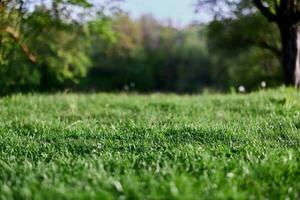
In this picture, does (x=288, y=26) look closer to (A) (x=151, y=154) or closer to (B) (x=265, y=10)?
(B) (x=265, y=10)

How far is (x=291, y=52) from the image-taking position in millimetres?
16281

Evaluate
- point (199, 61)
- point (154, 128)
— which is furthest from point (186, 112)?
point (199, 61)

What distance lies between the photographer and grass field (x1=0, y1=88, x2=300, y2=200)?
4.27 metres

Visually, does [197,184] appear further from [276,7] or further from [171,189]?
[276,7]

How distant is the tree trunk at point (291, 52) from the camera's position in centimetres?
1583

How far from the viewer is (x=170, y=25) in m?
58.6

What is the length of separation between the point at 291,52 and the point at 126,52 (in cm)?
3774

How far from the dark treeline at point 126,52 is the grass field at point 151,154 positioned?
5.12 meters

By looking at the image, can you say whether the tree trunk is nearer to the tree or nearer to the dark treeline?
the tree

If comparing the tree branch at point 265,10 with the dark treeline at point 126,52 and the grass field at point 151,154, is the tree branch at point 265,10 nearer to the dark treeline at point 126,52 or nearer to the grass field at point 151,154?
the dark treeline at point 126,52

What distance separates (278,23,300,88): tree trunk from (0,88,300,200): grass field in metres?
6.58

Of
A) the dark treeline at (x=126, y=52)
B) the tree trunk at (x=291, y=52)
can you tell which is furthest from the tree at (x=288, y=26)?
the dark treeline at (x=126, y=52)

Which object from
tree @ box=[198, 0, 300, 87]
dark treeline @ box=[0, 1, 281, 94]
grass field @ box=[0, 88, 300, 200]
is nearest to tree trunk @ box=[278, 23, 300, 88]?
tree @ box=[198, 0, 300, 87]

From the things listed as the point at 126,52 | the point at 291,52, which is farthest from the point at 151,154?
the point at 126,52
